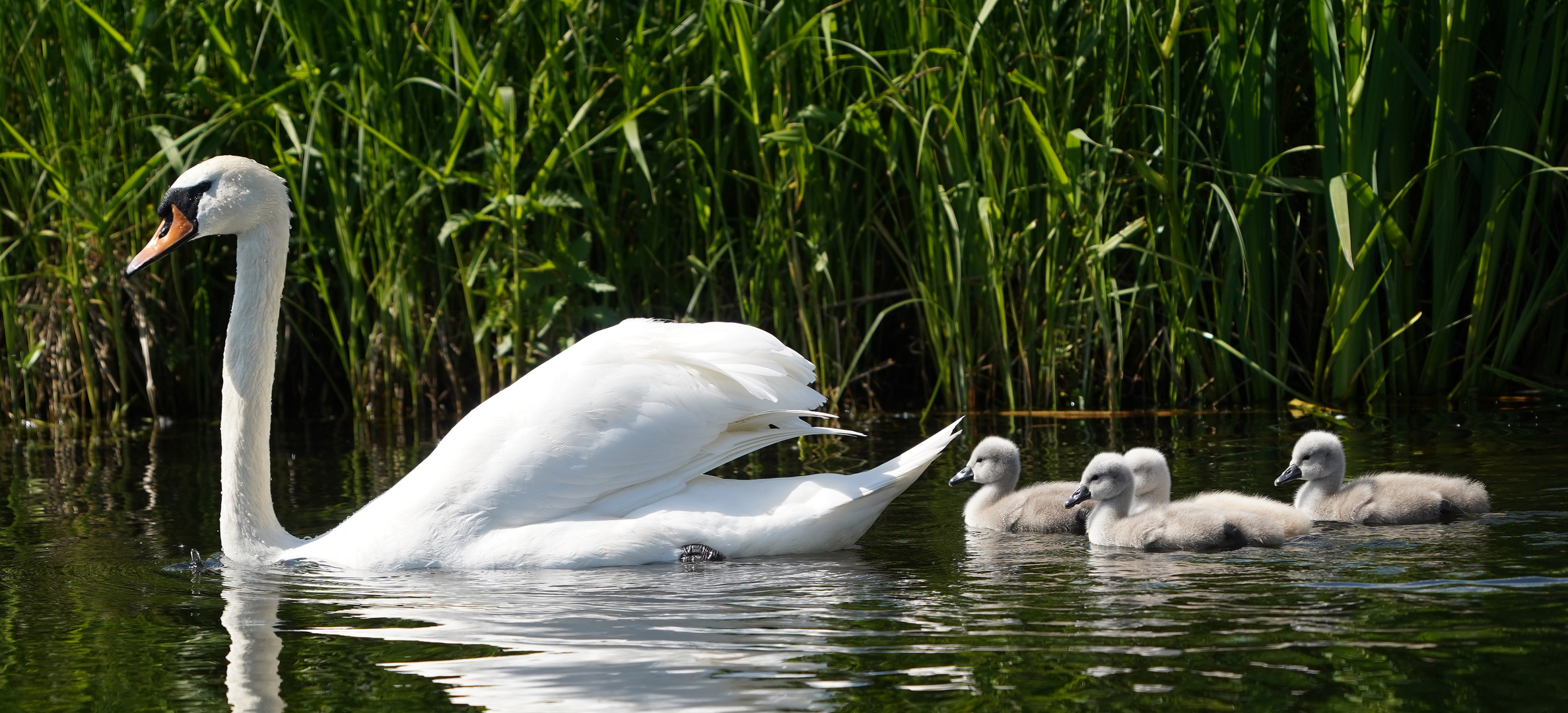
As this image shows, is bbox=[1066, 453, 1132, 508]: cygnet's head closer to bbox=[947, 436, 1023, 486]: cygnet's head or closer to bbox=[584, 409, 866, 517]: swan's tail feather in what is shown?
bbox=[947, 436, 1023, 486]: cygnet's head

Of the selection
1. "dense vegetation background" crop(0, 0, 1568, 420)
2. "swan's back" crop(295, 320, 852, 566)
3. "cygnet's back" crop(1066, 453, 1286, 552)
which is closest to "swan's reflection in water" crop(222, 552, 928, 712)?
"swan's back" crop(295, 320, 852, 566)

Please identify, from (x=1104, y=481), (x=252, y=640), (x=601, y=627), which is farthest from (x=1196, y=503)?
(x=252, y=640)

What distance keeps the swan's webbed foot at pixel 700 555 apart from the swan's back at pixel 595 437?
228mm

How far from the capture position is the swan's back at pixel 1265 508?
466 cm

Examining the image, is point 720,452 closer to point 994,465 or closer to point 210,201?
point 994,465

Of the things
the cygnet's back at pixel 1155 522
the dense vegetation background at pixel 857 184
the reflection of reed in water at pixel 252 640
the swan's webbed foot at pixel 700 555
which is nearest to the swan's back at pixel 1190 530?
the cygnet's back at pixel 1155 522

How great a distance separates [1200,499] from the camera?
16.2 ft

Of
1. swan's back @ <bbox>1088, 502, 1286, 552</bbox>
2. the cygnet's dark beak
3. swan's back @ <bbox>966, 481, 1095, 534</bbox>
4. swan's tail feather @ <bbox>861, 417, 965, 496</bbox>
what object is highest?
swan's tail feather @ <bbox>861, 417, 965, 496</bbox>

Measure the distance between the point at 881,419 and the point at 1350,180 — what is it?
7.79 feet

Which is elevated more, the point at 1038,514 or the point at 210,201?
the point at 210,201

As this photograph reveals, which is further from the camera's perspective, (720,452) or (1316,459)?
(1316,459)

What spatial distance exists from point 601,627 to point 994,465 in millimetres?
2220

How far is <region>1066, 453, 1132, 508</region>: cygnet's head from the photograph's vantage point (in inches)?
196

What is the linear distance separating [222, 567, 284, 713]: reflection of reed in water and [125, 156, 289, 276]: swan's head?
0.99 metres
